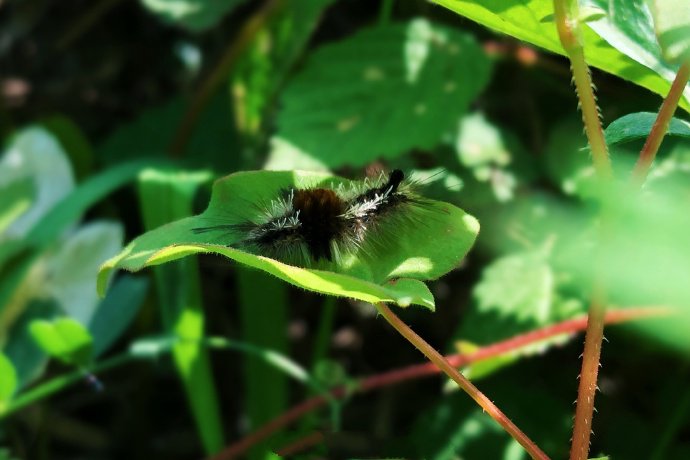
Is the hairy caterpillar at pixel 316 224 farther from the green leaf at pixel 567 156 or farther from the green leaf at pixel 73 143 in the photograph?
the green leaf at pixel 73 143

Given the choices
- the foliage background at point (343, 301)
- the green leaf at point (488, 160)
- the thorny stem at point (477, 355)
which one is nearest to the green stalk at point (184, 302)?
the foliage background at point (343, 301)

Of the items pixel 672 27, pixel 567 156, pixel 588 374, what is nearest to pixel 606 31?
pixel 672 27

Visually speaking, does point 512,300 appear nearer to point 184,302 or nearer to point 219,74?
point 184,302

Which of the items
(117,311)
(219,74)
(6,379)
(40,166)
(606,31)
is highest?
(219,74)

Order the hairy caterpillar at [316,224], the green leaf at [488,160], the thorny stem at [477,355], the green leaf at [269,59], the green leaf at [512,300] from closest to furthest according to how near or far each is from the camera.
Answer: the hairy caterpillar at [316,224] → the thorny stem at [477,355] → the green leaf at [512,300] → the green leaf at [488,160] → the green leaf at [269,59]

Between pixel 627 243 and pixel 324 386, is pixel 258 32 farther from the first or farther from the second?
pixel 627 243

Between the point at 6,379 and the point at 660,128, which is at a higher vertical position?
the point at 660,128
